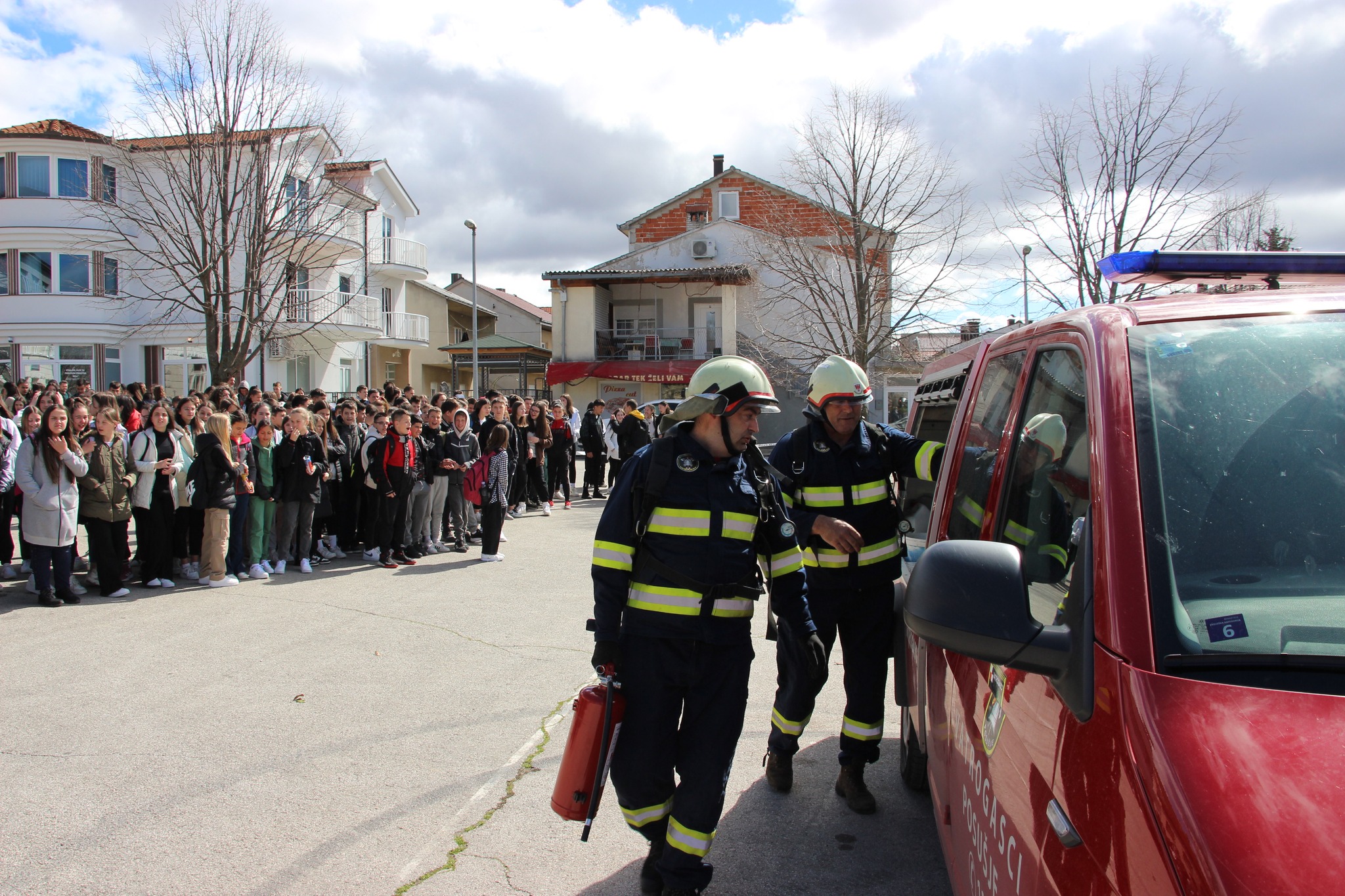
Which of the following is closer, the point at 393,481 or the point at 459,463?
the point at 393,481

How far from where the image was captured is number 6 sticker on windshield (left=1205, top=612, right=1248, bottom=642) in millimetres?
1588

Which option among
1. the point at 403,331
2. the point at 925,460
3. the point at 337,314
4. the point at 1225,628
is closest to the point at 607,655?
the point at 925,460

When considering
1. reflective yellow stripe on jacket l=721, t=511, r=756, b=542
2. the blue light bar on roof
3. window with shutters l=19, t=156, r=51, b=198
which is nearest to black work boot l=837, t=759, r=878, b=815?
reflective yellow stripe on jacket l=721, t=511, r=756, b=542

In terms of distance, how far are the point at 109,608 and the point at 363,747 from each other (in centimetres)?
434

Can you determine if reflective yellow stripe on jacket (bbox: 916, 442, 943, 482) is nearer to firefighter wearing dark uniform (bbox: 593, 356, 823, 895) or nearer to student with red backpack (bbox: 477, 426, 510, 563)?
firefighter wearing dark uniform (bbox: 593, 356, 823, 895)

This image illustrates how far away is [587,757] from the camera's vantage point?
9.76 feet

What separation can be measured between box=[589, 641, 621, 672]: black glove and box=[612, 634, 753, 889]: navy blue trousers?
63mm

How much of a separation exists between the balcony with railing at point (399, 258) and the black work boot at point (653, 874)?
108 feet

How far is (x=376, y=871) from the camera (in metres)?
3.38

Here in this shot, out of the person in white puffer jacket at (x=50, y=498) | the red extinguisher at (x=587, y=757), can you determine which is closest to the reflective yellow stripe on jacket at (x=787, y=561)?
the red extinguisher at (x=587, y=757)

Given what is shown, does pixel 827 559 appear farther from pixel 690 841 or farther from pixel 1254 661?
pixel 1254 661

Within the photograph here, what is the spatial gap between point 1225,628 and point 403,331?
35.7 meters

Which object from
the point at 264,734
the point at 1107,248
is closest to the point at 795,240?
the point at 1107,248

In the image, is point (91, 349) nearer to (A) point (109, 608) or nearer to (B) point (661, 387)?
(B) point (661, 387)
